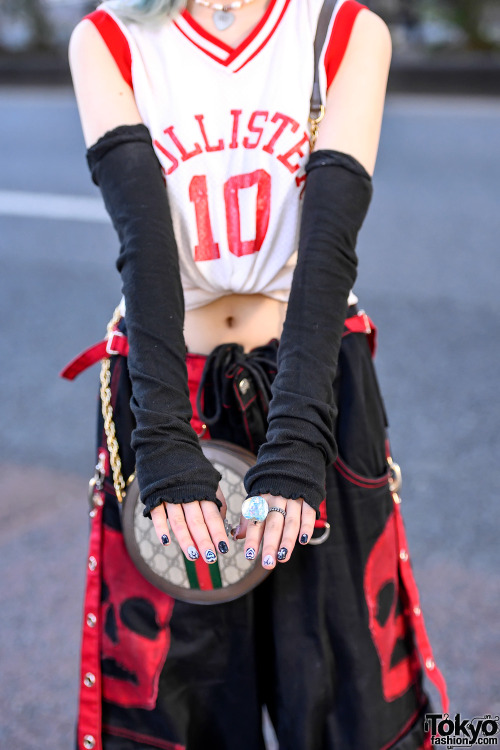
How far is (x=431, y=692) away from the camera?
2.50 metres

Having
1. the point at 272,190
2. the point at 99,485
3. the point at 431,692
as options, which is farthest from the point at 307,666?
the point at 431,692

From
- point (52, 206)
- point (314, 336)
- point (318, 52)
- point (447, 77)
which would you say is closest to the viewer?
point (314, 336)

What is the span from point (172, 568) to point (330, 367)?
45 centimetres

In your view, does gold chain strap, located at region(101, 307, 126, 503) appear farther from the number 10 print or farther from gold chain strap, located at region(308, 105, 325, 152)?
gold chain strap, located at region(308, 105, 325, 152)

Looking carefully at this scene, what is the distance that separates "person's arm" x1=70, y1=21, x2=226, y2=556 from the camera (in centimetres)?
130

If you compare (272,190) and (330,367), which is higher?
(272,190)

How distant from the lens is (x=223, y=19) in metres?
1.54

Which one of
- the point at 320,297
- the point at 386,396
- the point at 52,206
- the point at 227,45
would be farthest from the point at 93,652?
the point at 52,206

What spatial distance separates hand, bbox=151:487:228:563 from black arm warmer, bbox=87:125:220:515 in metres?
0.01

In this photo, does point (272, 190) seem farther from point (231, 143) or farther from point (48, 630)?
point (48, 630)

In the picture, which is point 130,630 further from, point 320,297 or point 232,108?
point 232,108

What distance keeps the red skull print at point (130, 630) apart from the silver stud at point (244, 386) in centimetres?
35

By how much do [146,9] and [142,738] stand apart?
128cm

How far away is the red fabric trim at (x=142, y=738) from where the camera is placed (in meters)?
1.63
